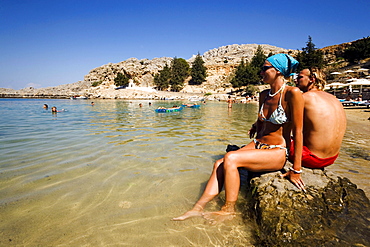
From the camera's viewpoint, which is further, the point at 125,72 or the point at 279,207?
the point at 125,72

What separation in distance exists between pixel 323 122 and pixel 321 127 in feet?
0.23

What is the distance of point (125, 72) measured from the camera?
80375 mm

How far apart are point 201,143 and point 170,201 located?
3.70 m

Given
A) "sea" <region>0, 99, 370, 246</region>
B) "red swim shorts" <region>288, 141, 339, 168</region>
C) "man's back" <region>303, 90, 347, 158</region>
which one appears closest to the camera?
"sea" <region>0, 99, 370, 246</region>

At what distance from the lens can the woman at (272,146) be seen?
238cm

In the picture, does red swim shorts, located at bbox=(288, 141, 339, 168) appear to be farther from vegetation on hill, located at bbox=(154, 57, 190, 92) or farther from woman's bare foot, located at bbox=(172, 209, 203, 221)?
vegetation on hill, located at bbox=(154, 57, 190, 92)

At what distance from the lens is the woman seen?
2.38 m

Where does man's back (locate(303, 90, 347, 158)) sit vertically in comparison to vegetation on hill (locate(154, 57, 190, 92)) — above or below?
below

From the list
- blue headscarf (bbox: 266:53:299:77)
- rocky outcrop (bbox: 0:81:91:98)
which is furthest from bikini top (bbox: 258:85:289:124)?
rocky outcrop (bbox: 0:81:91:98)

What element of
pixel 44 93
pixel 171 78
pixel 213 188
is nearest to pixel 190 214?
pixel 213 188

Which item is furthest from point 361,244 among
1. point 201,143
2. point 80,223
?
point 201,143

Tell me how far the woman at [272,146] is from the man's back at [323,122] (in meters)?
0.28

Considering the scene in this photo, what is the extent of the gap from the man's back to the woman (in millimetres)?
276

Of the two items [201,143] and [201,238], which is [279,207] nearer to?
[201,238]
